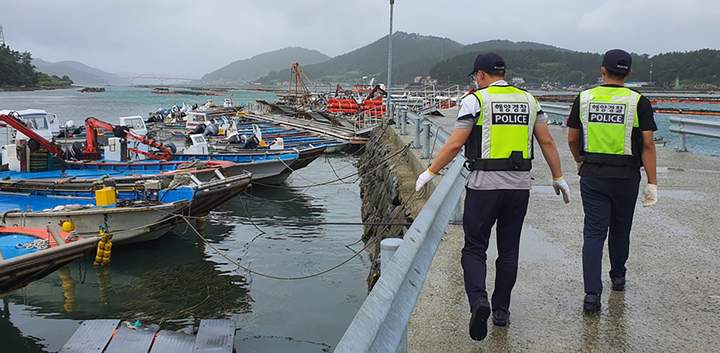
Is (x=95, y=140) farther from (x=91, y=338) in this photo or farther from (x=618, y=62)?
(x=618, y=62)

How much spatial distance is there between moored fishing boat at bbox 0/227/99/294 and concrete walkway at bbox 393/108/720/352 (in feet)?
22.4

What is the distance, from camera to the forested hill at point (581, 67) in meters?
106

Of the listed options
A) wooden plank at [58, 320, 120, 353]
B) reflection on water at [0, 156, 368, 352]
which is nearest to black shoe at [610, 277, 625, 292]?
reflection on water at [0, 156, 368, 352]

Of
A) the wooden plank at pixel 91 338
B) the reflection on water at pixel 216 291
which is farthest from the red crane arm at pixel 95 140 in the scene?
the wooden plank at pixel 91 338

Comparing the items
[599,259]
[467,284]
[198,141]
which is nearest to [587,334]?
[599,259]

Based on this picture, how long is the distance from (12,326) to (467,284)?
9612 millimetres

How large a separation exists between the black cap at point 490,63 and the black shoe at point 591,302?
6.12ft

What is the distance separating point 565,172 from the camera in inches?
425

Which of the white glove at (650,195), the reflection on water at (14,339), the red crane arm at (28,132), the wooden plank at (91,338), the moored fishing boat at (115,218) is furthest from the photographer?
the red crane arm at (28,132)

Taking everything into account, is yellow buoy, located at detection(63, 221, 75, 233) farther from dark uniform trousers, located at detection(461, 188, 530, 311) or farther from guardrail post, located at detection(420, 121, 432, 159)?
dark uniform trousers, located at detection(461, 188, 530, 311)

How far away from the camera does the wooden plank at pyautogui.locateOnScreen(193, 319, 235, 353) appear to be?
705 centimetres

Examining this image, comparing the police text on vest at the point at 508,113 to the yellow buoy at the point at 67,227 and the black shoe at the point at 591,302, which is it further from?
the yellow buoy at the point at 67,227

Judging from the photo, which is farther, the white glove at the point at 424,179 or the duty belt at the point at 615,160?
the duty belt at the point at 615,160

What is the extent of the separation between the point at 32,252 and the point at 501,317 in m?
8.69
